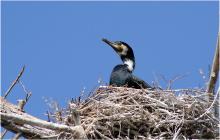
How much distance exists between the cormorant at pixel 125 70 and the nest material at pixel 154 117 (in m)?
0.87

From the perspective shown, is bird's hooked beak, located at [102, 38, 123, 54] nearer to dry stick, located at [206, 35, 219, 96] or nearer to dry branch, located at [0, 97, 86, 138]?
dry stick, located at [206, 35, 219, 96]

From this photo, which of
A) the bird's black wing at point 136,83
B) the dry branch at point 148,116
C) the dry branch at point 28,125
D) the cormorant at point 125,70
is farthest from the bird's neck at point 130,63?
the dry branch at point 28,125

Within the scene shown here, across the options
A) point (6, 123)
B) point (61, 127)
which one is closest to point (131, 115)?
point (61, 127)

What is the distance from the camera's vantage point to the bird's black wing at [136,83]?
638cm

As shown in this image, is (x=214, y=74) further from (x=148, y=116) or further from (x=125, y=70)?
(x=125, y=70)

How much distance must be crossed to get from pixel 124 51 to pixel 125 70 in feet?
2.78

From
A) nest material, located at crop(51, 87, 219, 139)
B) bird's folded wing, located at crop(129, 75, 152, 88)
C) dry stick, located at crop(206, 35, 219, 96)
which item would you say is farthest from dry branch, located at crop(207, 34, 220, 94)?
bird's folded wing, located at crop(129, 75, 152, 88)

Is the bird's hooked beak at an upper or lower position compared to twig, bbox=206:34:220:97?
upper

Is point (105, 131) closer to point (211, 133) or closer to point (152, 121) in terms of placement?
point (152, 121)

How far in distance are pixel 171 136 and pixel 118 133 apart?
47 cm

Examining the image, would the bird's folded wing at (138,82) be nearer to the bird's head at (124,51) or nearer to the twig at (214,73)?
the bird's head at (124,51)

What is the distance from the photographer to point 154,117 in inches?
200

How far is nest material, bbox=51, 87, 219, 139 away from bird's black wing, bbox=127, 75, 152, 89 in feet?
3.31

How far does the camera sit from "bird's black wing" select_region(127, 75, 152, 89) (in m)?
6.38
